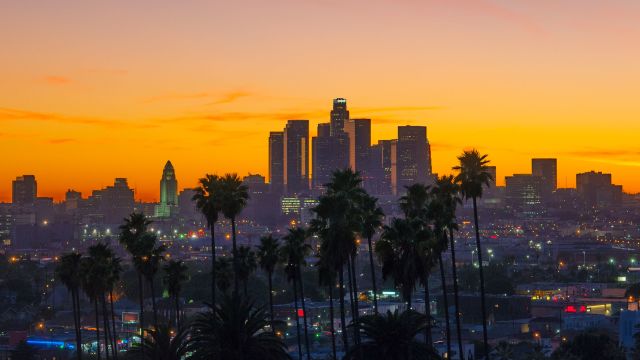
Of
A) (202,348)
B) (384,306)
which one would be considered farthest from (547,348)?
(202,348)

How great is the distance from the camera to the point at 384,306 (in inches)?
7707

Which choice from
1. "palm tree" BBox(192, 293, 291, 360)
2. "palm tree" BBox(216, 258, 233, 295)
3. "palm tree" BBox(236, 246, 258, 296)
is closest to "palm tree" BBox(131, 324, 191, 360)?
"palm tree" BBox(192, 293, 291, 360)

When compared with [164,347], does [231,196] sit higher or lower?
higher

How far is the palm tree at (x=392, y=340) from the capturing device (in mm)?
62000

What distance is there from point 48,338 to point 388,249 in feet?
353

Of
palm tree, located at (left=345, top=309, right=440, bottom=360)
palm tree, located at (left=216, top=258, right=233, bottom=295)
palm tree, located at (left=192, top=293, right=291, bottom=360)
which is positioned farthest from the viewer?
palm tree, located at (left=216, top=258, right=233, bottom=295)

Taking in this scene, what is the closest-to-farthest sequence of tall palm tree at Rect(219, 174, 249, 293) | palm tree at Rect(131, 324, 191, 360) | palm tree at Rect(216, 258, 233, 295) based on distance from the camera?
palm tree at Rect(131, 324, 191, 360) < tall palm tree at Rect(219, 174, 249, 293) < palm tree at Rect(216, 258, 233, 295)

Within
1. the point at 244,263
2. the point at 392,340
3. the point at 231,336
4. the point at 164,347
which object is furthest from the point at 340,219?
the point at 244,263

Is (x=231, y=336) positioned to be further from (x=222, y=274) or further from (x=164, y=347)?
(x=222, y=274)

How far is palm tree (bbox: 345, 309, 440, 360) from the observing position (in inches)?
2441

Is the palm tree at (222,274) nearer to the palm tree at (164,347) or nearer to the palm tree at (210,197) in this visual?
the palm tree at (210,197)

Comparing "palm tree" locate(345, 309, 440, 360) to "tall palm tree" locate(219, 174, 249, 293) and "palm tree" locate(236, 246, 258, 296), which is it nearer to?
"tall palm tree" locate(219, 174, 249, 293)

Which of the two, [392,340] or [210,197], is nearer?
[392,340]

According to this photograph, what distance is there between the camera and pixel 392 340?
62.1m
